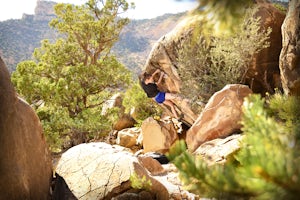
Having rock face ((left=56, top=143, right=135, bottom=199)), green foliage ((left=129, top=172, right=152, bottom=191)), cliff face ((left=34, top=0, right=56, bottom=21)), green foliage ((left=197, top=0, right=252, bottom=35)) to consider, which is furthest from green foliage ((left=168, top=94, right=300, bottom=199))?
cliff face ((left=34, top=0, right=56, bottom=21))

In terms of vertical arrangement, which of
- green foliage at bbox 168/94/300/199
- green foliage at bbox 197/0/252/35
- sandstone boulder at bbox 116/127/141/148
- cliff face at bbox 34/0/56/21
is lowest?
sandstone boulder at bbox 116/127/141/148

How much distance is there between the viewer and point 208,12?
2586 millimetres

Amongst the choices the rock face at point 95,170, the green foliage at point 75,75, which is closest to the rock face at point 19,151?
the rock face at point 95,170

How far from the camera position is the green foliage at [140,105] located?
1553cm

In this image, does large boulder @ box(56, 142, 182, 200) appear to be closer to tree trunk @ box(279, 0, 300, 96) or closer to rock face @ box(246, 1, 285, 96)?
tree trunk @ box(279, 0, 300, 96)

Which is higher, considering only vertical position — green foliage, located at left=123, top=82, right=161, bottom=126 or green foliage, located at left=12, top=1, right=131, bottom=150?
green foliage, located at left=12, top=1, right=131, bottom=150

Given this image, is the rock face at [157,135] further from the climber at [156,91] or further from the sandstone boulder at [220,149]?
the sandstone boulder at [220,149]

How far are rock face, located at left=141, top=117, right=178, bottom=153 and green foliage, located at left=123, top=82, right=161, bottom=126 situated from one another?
2.21 meters

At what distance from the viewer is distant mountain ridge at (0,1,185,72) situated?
1714 inches

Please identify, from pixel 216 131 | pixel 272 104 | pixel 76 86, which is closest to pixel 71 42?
pixel 76 86

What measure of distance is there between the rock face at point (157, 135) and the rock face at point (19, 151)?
785 centimetres

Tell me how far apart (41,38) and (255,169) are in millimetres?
59646

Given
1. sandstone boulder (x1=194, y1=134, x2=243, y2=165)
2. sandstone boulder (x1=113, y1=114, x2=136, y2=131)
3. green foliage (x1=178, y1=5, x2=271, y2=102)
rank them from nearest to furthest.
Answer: sandstone boulder (x1=194, y1=134, x2=243, y2=165), green foliage (x1=178, y1=5, x2=271, y2=102), sandstone boulder (x1=113, y1=114, x2=136, y2=131)

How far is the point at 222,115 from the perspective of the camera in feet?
25.8
